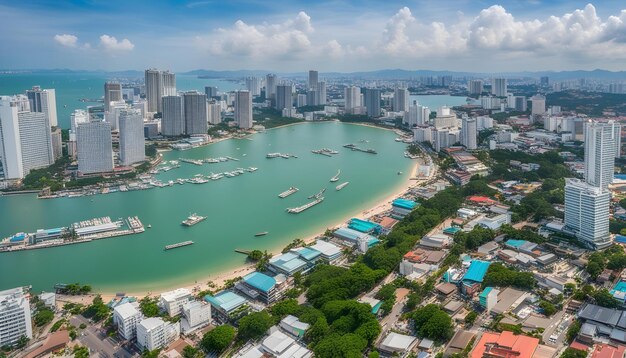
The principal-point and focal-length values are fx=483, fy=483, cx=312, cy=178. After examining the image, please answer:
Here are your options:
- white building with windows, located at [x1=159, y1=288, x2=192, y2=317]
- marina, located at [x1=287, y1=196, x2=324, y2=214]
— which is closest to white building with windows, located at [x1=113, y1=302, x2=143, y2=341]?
white building with windows, located at [x1=159, y1=288, x2=192, y2=317]

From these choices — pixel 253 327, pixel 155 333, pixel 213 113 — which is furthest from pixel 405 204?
pixel 213 113

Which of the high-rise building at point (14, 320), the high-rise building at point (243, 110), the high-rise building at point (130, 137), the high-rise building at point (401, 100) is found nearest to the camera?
the high-rise building at point (14, 320)

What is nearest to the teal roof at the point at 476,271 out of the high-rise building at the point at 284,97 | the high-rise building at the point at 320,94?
the high-rise building at the point at 284,97

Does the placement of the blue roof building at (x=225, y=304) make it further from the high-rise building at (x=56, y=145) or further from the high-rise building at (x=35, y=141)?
the high-rise building at (x=56, y=145)

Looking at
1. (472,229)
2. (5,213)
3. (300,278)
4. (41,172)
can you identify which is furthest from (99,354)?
(41,172)

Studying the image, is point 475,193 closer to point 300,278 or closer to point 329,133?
point 300,278

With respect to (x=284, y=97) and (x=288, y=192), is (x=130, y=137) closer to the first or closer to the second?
(x=288, y=192)
